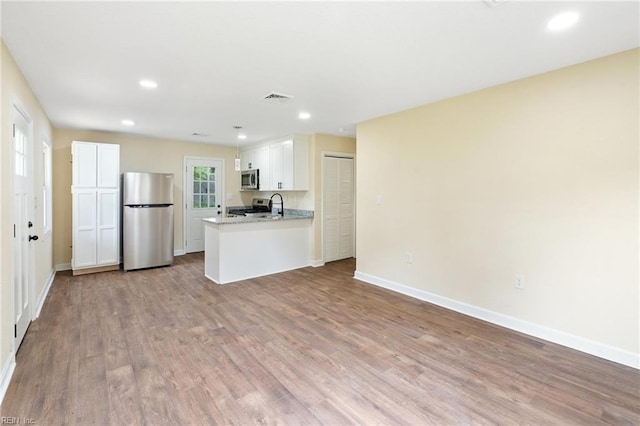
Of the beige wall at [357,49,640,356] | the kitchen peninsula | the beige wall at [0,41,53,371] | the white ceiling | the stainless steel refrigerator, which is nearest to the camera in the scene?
the white ceiling

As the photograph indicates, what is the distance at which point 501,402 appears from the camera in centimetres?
195

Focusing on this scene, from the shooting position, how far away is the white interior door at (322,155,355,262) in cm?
563

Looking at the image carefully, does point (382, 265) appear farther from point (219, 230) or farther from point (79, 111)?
point (79, 111)

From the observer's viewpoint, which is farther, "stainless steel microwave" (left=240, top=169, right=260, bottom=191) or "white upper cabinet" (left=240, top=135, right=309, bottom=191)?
"stainless steel microwave" (left=240, top=169, right=260, bottom=191)

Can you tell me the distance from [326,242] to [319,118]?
7.67 ft

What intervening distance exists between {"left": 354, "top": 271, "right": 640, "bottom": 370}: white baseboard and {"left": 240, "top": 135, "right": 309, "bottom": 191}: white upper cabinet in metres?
2.57

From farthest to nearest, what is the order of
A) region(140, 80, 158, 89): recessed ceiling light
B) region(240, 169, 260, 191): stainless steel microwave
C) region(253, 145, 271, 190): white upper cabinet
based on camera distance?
region(240, 169, 260, 191): stainless steel microwave, region(253, 145, 271, 190): white upper cabinet, region(140, 80, 158, 89): recessed ceiling light

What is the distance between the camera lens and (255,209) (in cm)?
724

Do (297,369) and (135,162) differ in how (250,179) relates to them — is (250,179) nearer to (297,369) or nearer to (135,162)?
(135,162)

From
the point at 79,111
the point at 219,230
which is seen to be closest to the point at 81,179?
the point at 79,111

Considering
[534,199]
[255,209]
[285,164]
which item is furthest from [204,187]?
[534,199]

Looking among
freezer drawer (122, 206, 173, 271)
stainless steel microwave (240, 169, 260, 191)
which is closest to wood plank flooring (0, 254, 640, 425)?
freezer drawer (122, 206, 173, 271)

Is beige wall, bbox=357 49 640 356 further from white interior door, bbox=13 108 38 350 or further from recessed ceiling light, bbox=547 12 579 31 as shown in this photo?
white interior door, bbox=13 108 38 350

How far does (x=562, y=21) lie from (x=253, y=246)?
14.0 ft
